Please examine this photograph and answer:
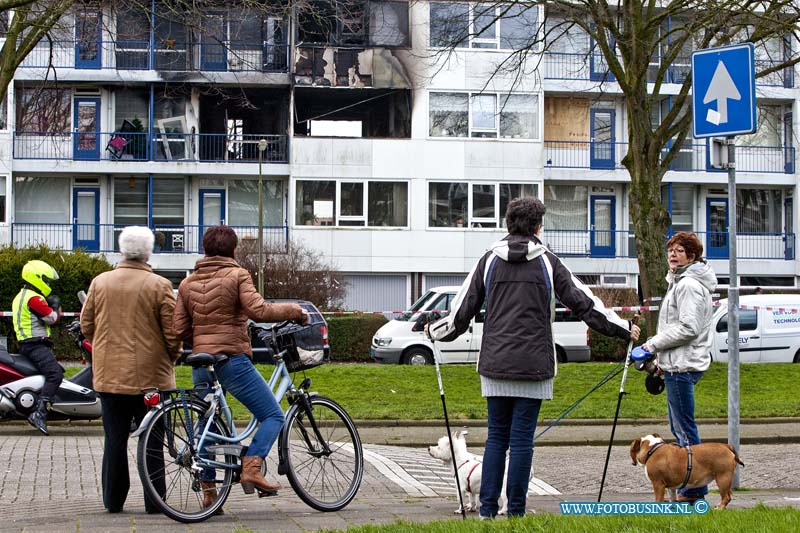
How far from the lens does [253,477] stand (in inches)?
298

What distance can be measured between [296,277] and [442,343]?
336 inches

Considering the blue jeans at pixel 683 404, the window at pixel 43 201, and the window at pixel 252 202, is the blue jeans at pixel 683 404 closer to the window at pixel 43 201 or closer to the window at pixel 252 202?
the window at pixel 252 202

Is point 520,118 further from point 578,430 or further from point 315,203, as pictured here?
point 578,430

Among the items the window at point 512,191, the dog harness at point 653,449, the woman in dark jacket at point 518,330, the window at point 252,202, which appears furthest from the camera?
the window at point 252,202

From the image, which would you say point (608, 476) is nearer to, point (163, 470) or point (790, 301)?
point (163, 470)

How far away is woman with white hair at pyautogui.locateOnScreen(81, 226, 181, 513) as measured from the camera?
773 cm

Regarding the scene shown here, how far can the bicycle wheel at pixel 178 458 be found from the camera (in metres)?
7.38

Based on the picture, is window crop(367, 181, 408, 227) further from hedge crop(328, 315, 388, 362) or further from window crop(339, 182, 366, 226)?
hedge crop(328, 315, 388, 362)

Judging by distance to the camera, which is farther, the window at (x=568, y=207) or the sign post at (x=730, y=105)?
the window at (x=568, y=207)

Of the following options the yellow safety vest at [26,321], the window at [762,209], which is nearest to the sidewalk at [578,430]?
the yellow safety vest at [26,321]

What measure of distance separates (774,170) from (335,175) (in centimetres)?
1681

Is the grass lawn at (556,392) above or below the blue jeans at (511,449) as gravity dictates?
below

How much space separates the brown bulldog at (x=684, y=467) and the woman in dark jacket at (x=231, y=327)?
2.66 m

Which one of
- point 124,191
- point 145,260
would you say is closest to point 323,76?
point 124,191
